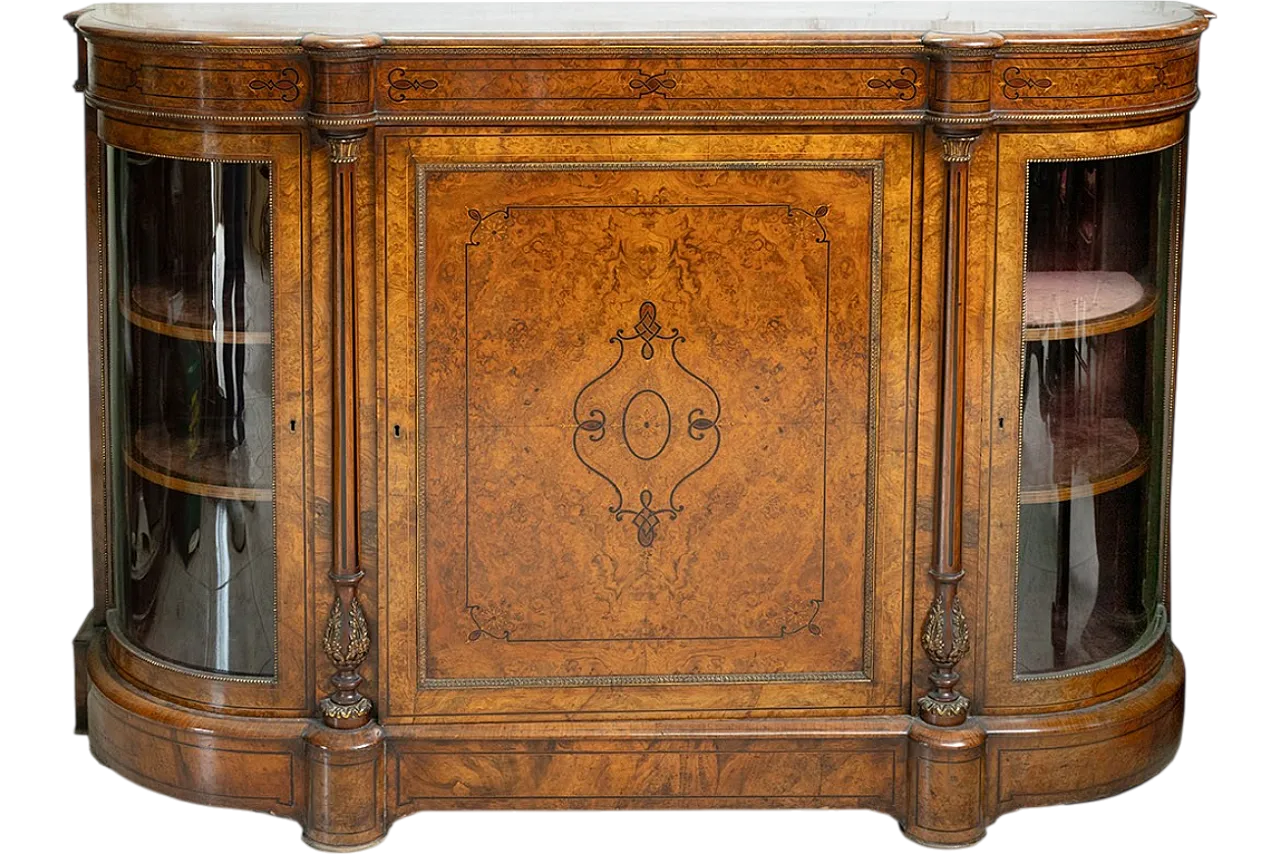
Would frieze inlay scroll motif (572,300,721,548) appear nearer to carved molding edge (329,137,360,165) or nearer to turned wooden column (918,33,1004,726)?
turned wooden column (918,33,1004,726)

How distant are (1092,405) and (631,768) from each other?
119 cm

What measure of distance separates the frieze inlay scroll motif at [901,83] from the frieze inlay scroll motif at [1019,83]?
0.17 m

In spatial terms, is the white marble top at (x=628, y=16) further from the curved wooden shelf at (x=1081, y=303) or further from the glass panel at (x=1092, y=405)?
the curved wooden shelf at (x=1081, y=303)

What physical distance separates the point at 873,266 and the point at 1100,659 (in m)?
0.98

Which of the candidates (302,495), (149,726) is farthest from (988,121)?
(149,726)

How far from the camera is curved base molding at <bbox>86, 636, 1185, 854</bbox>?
5.29 meters

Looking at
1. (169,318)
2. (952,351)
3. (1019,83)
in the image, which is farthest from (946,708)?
(169,318)

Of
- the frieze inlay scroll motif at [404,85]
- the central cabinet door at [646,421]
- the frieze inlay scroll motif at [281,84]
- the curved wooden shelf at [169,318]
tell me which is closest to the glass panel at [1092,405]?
the central cabinet door at [646,421]

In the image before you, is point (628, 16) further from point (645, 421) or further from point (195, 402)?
point (195, 402)

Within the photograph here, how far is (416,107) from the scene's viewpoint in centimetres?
501

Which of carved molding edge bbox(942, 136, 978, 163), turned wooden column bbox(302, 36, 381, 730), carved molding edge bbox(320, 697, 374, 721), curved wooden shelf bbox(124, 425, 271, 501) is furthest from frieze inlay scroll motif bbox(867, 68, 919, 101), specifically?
carved molding edge bbox(320, 697, 374, 721)

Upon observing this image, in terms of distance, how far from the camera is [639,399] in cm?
520

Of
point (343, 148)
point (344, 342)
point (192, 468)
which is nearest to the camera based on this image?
point (343, 148)

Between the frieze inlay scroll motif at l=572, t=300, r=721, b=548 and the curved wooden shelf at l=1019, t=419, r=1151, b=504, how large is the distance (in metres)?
0.68
